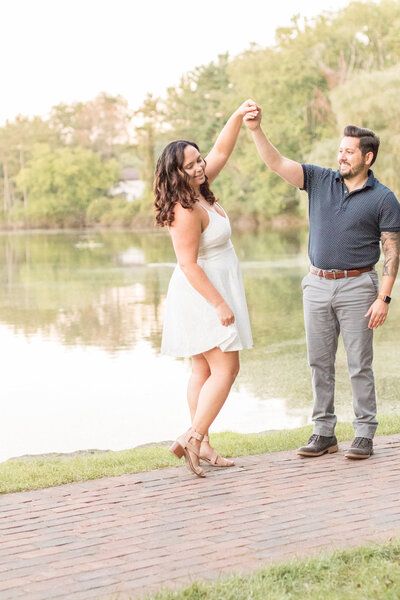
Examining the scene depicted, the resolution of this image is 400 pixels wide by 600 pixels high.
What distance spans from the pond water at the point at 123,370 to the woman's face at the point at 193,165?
3.48 m

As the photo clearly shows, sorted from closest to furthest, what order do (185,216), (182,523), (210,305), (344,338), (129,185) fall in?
(182,523)
(185,216)
(210,305)
(344,338)
(129,185)

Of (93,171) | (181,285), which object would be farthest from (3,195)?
(181,285)

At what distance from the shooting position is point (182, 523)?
3.92 meters

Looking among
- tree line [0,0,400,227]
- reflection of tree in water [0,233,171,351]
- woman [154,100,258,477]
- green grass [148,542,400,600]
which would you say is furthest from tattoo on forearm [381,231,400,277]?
tree line [0,0,400,227]

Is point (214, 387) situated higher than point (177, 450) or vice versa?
point (214, 387)

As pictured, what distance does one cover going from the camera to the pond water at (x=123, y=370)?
8.32 m

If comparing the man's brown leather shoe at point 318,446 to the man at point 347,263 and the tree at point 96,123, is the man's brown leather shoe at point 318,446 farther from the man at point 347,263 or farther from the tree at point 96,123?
the tree at point 96,123

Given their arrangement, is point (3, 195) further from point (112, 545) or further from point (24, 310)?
point (112, 545)

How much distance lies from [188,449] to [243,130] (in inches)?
2048

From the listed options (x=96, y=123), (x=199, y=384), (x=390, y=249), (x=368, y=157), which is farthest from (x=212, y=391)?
(x=96, y=123)

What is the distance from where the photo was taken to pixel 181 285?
16.0ft

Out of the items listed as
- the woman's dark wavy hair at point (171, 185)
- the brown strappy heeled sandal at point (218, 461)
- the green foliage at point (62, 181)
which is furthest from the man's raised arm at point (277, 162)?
the green foliage at point (62, 181)

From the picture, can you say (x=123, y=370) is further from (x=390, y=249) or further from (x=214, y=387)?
(x=390, y=249)

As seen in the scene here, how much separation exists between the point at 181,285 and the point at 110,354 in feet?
25.3
